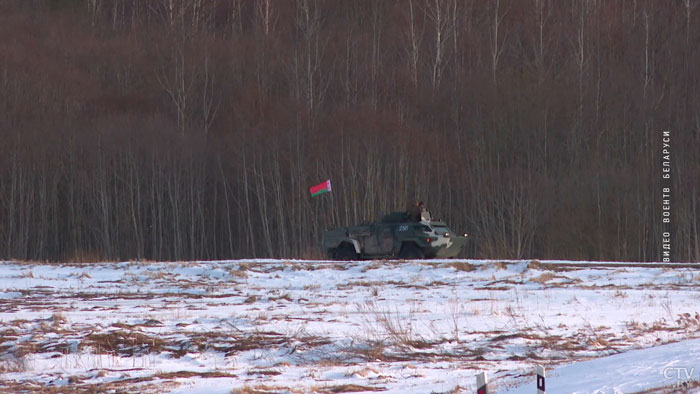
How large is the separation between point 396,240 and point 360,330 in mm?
12804

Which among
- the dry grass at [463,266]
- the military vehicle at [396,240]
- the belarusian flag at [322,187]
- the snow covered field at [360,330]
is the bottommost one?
the snow covered field at [360,330]

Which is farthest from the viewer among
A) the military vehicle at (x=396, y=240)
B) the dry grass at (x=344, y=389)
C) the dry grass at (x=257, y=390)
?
the military vehicle at (x=396, y=240)

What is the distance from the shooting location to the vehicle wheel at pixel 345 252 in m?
27.3

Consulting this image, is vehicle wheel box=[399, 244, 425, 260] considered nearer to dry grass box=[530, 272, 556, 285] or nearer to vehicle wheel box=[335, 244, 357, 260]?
vehicle wheel box=[335, 244, 357, 260]

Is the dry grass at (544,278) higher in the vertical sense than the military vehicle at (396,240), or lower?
lower

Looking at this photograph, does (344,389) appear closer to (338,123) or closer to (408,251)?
(408,251)

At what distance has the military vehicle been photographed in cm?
2627

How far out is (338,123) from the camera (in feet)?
161

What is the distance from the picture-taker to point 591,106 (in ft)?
160

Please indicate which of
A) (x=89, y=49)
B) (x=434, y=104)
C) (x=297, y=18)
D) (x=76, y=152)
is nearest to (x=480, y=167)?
(x=434, y=104)

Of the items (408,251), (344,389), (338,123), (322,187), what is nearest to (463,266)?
(408,251)

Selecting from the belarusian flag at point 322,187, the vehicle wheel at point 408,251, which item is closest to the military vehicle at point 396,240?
the vehicle wheel at point 408,251

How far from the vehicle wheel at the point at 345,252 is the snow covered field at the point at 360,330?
5140mm

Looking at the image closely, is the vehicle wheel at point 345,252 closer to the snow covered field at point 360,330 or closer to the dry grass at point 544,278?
the snow covered field at point 360,330
